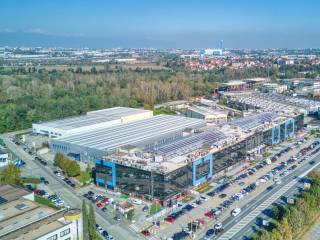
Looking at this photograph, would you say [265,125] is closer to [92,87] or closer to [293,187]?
[293,187]

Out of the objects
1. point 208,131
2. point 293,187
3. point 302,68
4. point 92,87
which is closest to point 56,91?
point 92,87

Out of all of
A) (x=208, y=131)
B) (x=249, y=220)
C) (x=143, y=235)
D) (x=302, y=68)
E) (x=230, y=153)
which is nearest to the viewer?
(x=143, y=235)

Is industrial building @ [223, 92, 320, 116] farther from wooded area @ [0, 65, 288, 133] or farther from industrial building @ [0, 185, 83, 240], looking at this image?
industrial building @ [0, 185, 83, 240]

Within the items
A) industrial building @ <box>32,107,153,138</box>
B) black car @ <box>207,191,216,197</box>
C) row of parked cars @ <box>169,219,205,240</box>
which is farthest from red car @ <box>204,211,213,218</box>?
industrial building @ <box>32,107,153,138</box>

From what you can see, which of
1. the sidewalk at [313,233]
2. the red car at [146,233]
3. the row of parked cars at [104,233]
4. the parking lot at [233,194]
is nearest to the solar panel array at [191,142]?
the parking lot at [233,194]

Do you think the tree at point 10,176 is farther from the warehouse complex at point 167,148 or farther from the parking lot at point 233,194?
the parking lot at point 233,194

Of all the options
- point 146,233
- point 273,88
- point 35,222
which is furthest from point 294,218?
point 273,88
